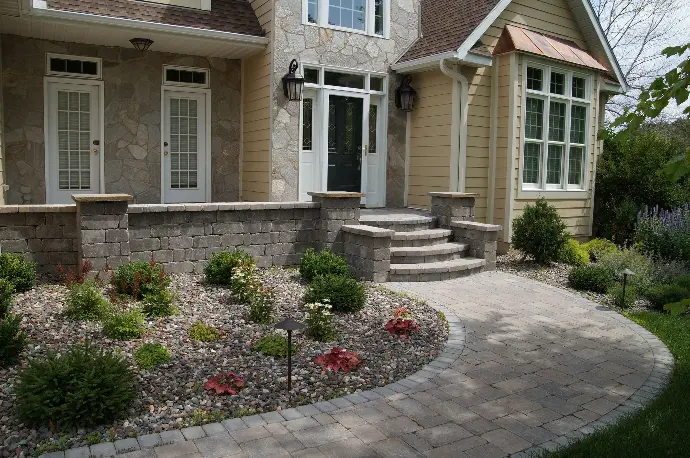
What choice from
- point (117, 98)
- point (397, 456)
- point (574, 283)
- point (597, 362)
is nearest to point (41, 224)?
point (117, 98)

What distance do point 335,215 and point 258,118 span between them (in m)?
2.98

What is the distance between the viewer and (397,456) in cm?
338

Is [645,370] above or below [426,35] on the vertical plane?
below

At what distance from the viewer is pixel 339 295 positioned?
6.32 metres

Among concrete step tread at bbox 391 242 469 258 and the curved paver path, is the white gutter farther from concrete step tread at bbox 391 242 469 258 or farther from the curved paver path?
the curved paver path

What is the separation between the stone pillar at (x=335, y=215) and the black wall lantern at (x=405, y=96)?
10.5 ft

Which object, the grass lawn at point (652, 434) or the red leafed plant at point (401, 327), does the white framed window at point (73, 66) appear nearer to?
the red leafed plant at point (401, 327)

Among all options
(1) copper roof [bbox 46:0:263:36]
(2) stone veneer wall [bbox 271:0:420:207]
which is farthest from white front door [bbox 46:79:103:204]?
(2) stone veneer wall [bbox 271:0:420:207]

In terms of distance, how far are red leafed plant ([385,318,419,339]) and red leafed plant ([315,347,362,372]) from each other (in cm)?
91

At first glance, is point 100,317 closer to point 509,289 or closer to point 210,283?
point 210,283

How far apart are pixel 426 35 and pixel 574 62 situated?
2815 millimetres

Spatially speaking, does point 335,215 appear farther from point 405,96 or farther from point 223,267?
point 405,96

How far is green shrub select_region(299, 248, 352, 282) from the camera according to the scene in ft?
24.4

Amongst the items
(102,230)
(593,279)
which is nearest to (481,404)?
(593,279)
